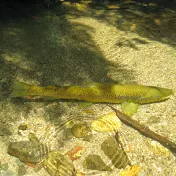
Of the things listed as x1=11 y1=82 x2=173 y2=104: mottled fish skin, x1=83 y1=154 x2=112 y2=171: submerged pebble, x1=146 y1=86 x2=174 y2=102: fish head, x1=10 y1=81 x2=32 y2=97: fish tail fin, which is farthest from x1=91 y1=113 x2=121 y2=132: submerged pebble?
x1=10 y1=81 x2=32 y2=97: fish tail fin

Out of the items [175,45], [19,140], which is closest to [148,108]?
[19,140]

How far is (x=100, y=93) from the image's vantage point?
4.25m

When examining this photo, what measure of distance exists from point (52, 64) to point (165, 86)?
210 cm

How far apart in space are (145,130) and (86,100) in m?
0.99

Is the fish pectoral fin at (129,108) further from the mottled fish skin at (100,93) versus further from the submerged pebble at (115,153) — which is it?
the submerged pebble at (115,153)

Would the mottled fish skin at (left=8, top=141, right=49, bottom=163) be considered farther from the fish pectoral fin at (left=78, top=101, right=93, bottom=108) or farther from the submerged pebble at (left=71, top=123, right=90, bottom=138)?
the fish pectoral fin at (left=78, top=101, right=93, bottom=108)

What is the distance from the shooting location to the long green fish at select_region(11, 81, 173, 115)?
4156mm

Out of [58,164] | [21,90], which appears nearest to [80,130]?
[58,164]

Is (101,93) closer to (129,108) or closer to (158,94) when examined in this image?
(129,108)

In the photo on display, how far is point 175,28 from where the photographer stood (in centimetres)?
692

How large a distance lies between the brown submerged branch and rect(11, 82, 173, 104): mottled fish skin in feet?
0.78

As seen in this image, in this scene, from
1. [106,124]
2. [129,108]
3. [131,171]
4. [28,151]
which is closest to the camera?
[131,171]

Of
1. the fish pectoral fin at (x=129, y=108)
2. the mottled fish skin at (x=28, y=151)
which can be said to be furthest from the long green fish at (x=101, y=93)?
the mottled fish skin at (x=28, y=151)

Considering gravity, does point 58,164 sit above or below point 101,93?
below
